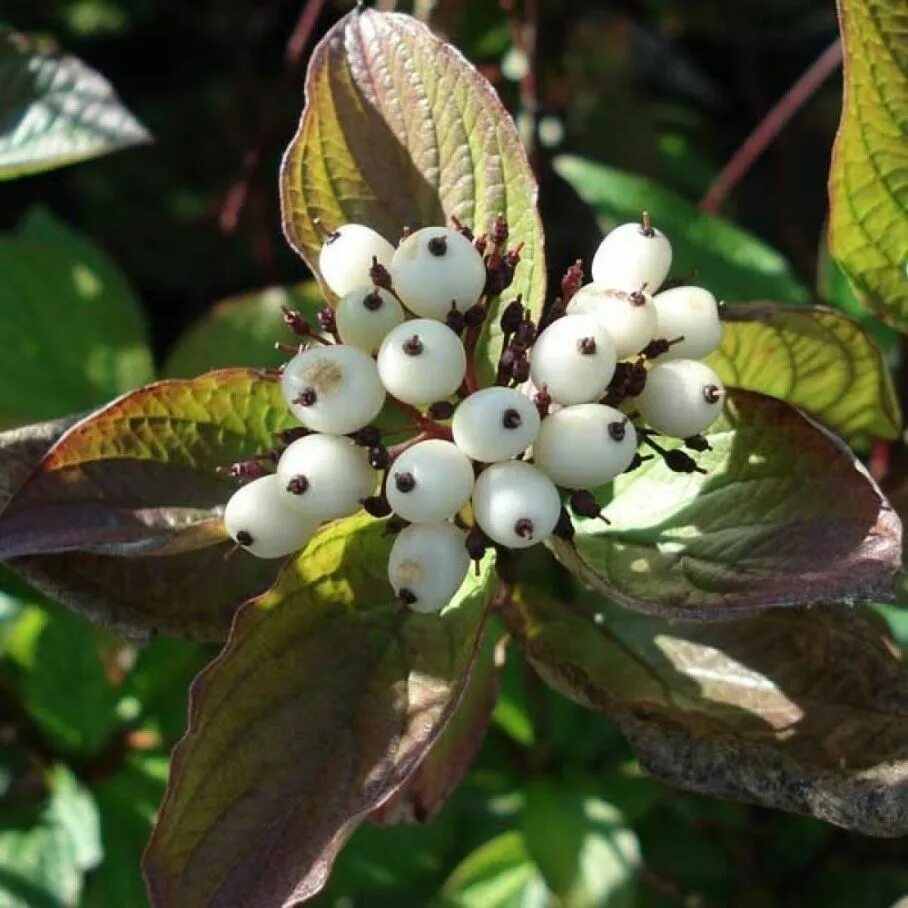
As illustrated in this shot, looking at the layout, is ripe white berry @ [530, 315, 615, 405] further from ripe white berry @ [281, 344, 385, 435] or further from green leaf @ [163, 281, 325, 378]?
green leaf @ [163, 281, 325, 378]

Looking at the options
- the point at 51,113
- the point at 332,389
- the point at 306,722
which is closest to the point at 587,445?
the point at 332,389

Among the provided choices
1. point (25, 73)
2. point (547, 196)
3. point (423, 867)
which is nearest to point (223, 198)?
point (547, 196)

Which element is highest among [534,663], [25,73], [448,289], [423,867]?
[448,289]

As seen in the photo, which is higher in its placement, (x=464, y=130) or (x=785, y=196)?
(x=464, y=130)

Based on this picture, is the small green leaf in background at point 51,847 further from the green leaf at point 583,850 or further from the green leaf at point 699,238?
the green leaf at point 699,238

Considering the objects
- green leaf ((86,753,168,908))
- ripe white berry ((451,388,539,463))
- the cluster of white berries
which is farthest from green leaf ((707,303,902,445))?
green leaf ((86,753,168,908))

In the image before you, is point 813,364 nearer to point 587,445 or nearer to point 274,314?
point 587,445

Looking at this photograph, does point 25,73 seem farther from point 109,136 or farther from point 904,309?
point 904,309

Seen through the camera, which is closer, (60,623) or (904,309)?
(904,309)
